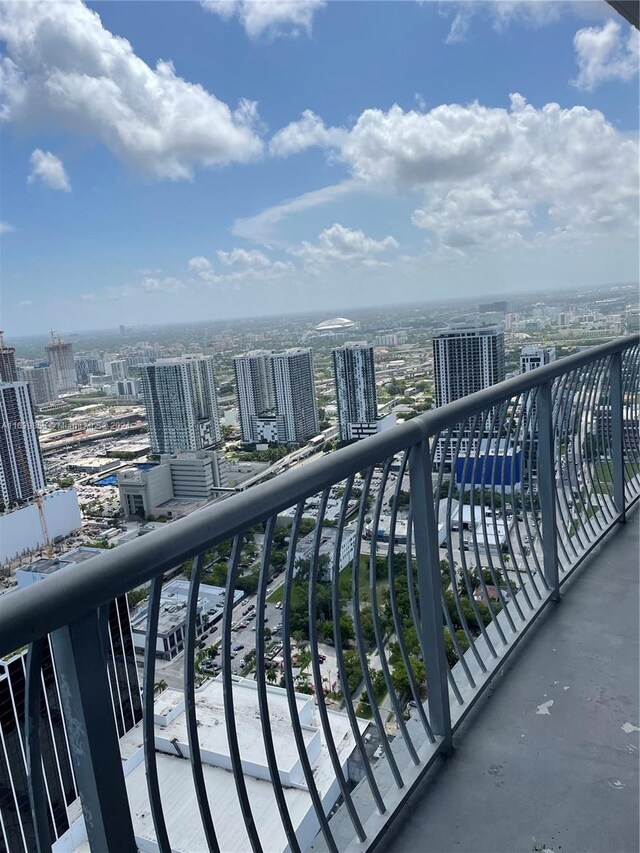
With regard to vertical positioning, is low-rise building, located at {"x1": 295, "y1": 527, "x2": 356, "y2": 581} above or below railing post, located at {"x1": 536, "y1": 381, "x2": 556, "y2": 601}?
above

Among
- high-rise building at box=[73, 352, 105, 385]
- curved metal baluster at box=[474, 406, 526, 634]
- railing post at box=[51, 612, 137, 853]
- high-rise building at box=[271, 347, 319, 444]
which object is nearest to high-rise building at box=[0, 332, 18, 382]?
high-rise building at box=[73, 352, 105, 385]

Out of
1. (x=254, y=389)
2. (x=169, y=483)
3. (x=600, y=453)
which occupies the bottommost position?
(x=169, y=483)

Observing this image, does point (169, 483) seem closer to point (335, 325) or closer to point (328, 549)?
point (335, 325)

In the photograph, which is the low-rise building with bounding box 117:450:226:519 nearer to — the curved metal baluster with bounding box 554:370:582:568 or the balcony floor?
the curved metal baluster with bounding box 554:370:582:568

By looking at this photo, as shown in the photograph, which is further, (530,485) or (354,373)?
(354,373)

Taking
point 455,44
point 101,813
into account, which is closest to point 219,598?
point 101,813

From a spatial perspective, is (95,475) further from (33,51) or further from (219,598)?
(33,51)

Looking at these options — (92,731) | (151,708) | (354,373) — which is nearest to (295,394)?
(354,373)
